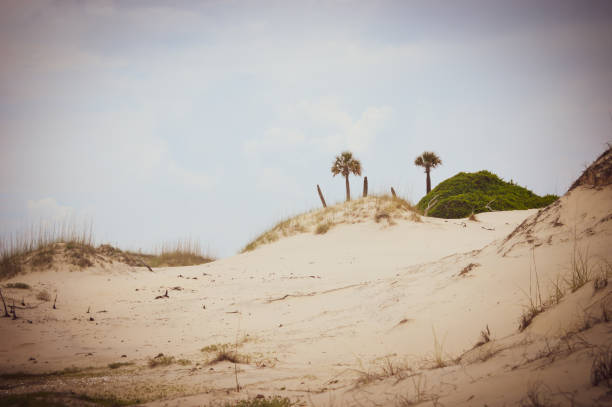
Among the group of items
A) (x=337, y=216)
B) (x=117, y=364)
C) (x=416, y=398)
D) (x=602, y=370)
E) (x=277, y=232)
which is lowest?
(x=117, y=364)

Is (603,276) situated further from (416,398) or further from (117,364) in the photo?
(117,364)

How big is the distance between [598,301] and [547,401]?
4.10 feet

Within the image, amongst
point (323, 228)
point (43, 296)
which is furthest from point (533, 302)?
point (323, 228)

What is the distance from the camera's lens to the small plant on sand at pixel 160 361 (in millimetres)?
3533

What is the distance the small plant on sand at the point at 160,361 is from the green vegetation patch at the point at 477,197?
1722 centimetres

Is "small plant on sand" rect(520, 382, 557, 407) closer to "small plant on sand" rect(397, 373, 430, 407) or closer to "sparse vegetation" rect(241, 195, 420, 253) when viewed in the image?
"small plant on sand" rect(397, 373, 430, 407)

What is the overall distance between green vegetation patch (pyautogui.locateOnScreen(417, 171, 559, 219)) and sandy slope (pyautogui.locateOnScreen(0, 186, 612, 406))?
12375 mm

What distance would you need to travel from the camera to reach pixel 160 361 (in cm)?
361

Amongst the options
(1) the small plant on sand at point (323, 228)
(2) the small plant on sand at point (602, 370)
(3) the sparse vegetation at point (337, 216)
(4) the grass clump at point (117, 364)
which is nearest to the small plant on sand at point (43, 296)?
(4) the grass clump at point (117, 364)

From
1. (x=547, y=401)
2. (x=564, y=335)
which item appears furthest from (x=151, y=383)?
(x=564, y=335)

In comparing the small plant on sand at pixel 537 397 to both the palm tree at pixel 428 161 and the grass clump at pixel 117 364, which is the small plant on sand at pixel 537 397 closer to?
the grass clump at pixel 117 364

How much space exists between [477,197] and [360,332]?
17.2m

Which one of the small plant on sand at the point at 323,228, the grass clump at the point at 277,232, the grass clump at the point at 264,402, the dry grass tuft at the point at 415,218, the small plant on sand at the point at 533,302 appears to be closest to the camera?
the grass clump at the point at 264,402

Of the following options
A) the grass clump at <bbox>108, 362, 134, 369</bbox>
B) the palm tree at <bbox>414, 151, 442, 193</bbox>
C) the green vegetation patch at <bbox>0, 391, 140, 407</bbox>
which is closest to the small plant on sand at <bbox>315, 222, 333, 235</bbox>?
the grass clump at <bbox>108, 362, 134, 369</bbox>
